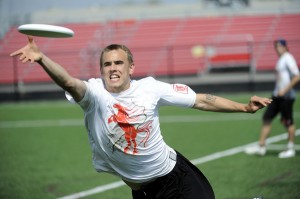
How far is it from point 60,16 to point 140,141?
41473mm

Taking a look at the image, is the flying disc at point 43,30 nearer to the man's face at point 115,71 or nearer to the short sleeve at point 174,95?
the man's face at point 115,71

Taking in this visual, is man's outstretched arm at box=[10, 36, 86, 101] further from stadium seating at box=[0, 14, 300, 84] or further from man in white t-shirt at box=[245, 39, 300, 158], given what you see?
stadium seating at box=[0, 14, 300, 84]

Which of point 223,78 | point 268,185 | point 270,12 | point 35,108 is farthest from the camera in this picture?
point 270,12

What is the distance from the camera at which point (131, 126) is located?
4414 mm

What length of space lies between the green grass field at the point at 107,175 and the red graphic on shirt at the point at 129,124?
312 centimetres

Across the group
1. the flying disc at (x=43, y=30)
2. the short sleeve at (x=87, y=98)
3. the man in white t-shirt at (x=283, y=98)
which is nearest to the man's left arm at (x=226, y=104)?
the short sleeve at (x=87, y=98)

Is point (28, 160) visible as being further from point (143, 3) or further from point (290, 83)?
point (143, 3)

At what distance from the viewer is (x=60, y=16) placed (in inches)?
1757

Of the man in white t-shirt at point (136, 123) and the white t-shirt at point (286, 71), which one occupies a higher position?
the man in white t-shirt at point (136, 123)

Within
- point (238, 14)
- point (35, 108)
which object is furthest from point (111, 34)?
point (35, 108)

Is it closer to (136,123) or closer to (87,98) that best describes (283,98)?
(136,123)

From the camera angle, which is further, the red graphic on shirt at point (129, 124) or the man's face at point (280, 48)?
the man's face at point (280, 48)

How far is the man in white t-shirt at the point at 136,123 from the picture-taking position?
14.4 feet

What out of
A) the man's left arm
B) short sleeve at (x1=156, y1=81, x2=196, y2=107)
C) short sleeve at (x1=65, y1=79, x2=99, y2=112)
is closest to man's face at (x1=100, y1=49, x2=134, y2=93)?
short sleeve at (x1=65, y1=79, x2=99, y2=112)
